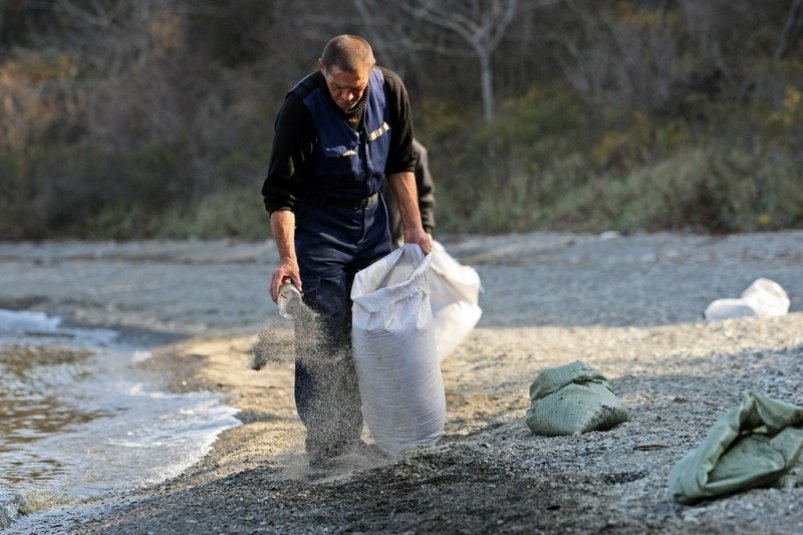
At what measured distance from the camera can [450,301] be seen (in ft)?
23.5

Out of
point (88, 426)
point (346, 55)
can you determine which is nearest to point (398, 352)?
point (346, 55)

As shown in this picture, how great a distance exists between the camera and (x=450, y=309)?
23.4 ft

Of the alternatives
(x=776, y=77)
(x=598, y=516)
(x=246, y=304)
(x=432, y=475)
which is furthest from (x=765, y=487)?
(x=776, y=77)

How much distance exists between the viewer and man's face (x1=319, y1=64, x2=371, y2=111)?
16.3 feet

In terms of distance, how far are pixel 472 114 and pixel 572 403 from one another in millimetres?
17491

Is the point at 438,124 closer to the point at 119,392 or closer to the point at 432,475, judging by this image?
the point at 119,392

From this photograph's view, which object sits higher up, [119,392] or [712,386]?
[712,386]

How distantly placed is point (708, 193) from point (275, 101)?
12.3 m

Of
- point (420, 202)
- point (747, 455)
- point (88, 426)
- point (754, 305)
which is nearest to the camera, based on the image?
point (747, 455)

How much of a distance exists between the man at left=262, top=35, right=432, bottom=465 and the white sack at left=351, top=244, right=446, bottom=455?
0.09 metres

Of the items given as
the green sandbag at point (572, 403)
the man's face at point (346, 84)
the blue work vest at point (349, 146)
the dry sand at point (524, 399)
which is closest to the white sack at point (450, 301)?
the dry sand at point (524, 399)

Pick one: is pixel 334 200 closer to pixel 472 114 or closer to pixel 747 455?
pixel 747 455

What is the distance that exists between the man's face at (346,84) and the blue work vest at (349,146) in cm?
9

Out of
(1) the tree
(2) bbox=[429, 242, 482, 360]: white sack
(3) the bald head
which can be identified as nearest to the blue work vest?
(3) the bald head
